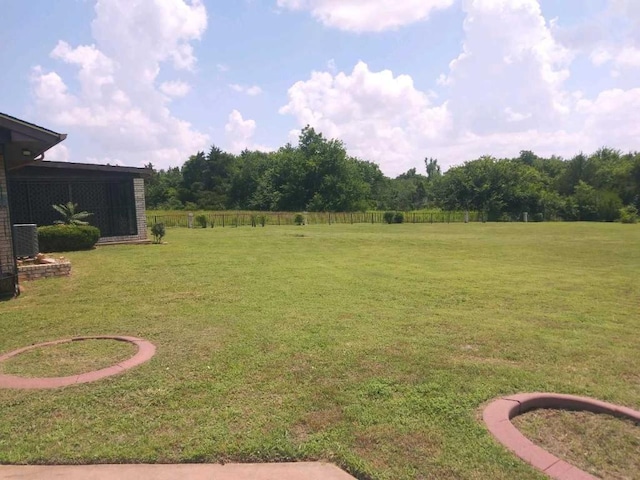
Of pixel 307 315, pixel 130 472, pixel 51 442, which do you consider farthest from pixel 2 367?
pixel 307 315

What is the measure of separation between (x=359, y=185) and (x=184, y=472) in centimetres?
5709

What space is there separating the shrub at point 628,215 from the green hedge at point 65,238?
43.1 m

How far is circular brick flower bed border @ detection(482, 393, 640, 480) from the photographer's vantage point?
234cm

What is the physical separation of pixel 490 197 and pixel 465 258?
1607 inches

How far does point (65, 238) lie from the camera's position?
12742 mm

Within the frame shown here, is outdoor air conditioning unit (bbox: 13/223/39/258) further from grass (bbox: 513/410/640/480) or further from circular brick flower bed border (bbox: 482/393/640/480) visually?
grass (bbox: 513/410/640/480)

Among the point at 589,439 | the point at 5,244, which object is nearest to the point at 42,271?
the point at 5,244

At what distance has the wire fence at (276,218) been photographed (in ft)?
106

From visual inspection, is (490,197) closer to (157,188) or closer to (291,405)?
(157,188)

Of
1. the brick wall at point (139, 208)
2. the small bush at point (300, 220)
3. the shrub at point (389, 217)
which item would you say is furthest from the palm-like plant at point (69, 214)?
the shrub at point (389, 217)

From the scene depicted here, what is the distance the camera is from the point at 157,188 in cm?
6588

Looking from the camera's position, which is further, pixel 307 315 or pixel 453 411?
pixel 307 315

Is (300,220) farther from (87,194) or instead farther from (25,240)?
(25,240)

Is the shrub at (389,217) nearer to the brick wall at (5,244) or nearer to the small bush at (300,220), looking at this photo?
the small bush at (300,220)
